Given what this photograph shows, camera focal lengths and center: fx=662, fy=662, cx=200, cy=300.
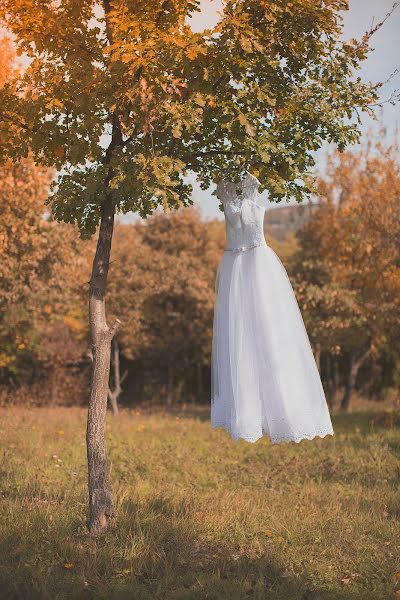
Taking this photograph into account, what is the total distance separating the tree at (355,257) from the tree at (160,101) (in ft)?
31.0

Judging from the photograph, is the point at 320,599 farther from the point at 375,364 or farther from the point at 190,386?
the point at 190,386

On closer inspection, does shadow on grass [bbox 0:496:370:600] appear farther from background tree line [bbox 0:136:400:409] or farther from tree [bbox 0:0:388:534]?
background tree line [bbox 0:136:400:409]

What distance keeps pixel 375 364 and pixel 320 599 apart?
71.7 ft

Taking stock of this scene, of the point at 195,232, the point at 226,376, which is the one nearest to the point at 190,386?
the point at 195,232

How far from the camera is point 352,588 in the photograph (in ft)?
16.7

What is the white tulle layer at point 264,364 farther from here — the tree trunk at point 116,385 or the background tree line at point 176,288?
the tree trunk at point 116,385

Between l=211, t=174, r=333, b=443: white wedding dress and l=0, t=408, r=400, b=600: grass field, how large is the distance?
1.05m

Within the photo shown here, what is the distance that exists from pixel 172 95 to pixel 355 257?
49.0 feet

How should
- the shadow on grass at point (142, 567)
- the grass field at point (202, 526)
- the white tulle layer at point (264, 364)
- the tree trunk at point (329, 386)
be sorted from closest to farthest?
1. the shadow on grass at point (142, 567)
2. the grass field at point (202, 526)
3. the white tulle layer at point (264, 364)
4. the tree trunk at point (329, 386)

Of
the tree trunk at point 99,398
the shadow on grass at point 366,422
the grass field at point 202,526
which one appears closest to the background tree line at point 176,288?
the shadow on grass at point 366,422

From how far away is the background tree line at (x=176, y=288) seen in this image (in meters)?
16.1

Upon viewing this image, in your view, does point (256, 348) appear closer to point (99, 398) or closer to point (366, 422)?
point (99, 398)

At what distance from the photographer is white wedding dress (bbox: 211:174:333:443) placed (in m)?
5.71

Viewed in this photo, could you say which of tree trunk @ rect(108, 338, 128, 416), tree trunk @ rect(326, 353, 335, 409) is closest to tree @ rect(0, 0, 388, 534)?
tree trunk @ rect(108, 338, 128, 416)
